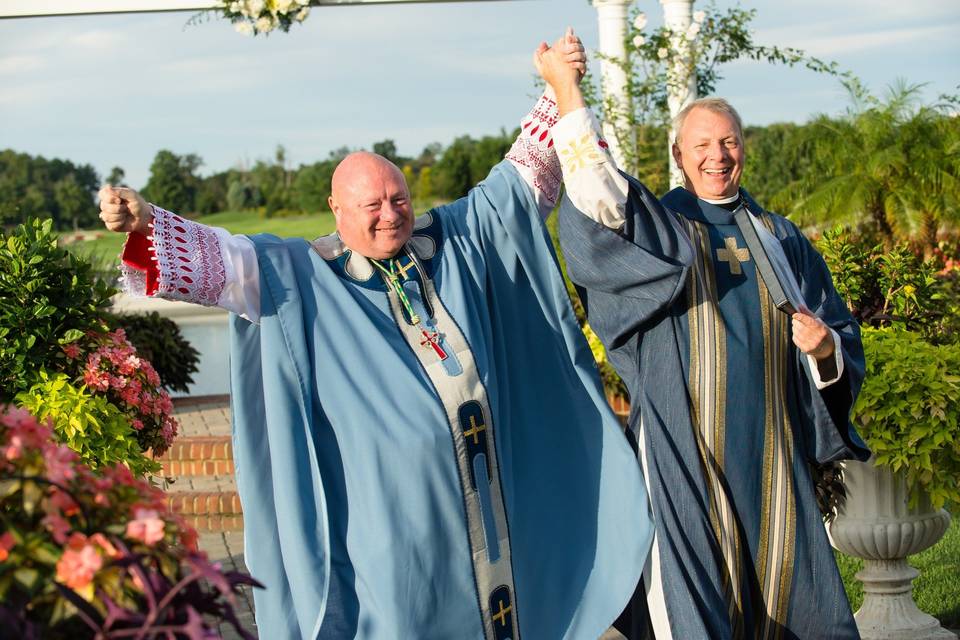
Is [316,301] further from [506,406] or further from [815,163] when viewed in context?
[815,163]

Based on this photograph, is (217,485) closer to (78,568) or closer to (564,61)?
(564,61)

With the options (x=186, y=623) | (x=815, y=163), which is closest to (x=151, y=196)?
(x=815, y=163)

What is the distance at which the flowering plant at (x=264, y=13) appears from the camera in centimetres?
781

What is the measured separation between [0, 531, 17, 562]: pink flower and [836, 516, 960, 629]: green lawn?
14.3ft

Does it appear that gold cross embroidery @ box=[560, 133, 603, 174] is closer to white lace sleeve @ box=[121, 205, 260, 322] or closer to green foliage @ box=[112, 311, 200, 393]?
white lace sleeve @ box=[121, 205, 260, 322]

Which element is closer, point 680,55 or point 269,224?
point 680,55

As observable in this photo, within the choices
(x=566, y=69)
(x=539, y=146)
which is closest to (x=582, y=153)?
(x=566, y=69)

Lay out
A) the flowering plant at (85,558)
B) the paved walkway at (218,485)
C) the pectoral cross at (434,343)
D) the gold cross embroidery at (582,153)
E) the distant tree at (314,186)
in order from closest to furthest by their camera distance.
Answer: the flowering plant at (85,558) → the gold cross embroidery at (582,153) → the pectoral cross at (434,343) → the paved walkway at (218,485) → the distant tree at (314,186)

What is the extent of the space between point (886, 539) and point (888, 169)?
31.5ft

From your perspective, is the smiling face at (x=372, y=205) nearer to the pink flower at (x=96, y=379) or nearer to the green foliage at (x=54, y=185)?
the pink flower at (x=96, y=379)

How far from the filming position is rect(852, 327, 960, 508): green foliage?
427 centimetres

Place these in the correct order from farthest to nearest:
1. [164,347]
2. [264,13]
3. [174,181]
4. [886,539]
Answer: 1. [174,181]
2. [164,347]
3. [264,13]
4. [886,539]

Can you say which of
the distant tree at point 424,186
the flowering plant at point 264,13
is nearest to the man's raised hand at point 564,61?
the flowering plant at point 264,13

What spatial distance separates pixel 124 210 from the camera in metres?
3.27
